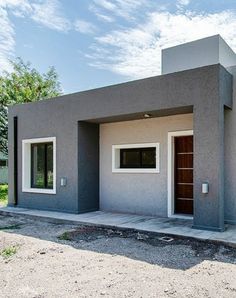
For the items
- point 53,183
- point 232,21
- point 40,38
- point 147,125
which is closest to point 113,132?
point 147,125

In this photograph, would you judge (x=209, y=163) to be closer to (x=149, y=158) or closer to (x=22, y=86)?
(x=149, y=158)

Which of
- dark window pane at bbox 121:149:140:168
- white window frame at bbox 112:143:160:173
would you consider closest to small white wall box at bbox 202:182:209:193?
white window frame at bbox 112:143:160:173

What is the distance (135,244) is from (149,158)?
3818 mm

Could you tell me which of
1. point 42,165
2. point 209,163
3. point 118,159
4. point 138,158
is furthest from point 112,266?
point 42,165

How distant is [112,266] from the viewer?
5648 mm

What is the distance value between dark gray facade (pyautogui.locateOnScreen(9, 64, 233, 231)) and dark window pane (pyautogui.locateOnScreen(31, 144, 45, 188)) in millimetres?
521

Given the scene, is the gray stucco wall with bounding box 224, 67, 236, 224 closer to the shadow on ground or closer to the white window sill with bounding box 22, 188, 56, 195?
the shadow on ground

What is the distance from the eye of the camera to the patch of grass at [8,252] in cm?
646

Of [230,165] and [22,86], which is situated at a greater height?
[22,86]

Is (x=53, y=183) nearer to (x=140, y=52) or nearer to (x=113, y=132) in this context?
(x=113, y=132)

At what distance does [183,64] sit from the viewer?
12711 millimetres

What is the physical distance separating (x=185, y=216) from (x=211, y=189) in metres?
2.12

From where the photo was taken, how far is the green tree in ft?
75.5

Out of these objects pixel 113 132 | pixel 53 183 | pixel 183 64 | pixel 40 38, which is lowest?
pixel 53 183
